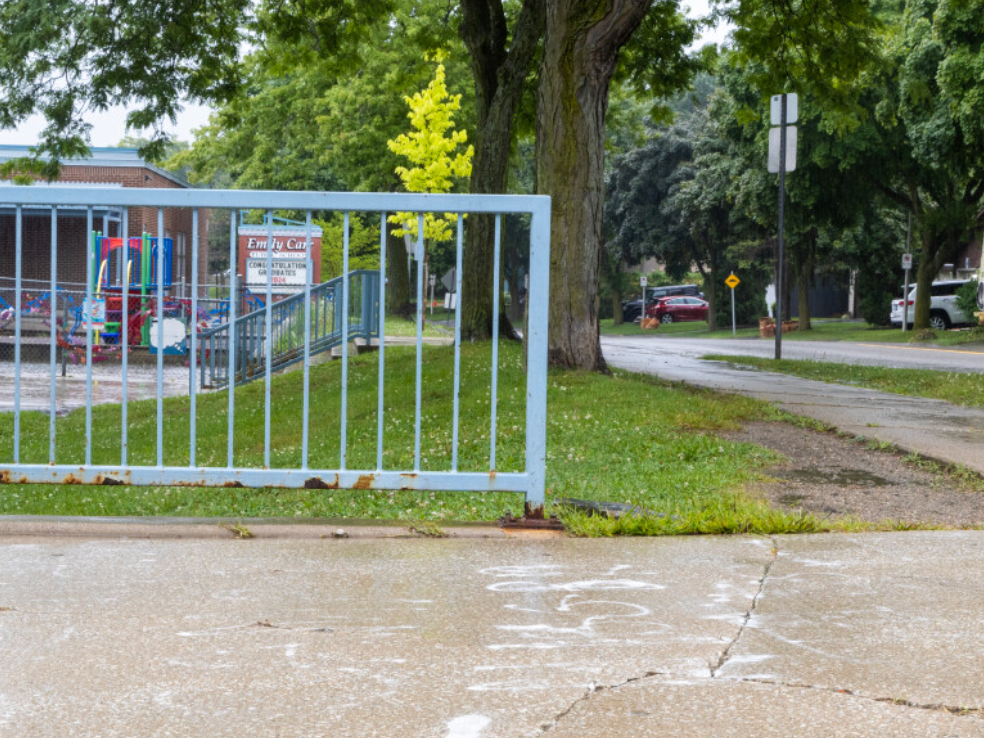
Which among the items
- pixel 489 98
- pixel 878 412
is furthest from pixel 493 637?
pixel 489 98

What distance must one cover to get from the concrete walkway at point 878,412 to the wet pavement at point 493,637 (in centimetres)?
357

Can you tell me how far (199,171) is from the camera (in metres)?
42.7

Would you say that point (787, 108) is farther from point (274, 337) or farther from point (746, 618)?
point (746, 618)

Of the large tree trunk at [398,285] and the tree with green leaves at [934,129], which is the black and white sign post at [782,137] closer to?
the tree with green leaves at [934,129]

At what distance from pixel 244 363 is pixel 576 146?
20.3 ft

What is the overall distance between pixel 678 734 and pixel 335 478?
252 centimetres

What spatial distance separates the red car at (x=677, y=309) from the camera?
206 feet

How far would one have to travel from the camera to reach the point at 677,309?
6281cm

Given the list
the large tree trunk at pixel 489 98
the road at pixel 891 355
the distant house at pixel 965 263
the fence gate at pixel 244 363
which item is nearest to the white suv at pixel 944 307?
the road at pixel 891 355

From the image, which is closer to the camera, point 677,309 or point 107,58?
point 107,58

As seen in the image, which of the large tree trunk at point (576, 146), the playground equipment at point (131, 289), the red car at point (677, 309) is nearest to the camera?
the playground equipment at point (131, 289)

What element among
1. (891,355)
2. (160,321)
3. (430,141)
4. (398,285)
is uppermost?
(430,141)

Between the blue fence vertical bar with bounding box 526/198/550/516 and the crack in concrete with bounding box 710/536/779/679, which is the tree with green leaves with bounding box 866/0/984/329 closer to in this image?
the blue fence vertical bar with bounding box 526/198/550/516

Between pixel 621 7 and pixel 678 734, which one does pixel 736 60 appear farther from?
pixel 678 734
